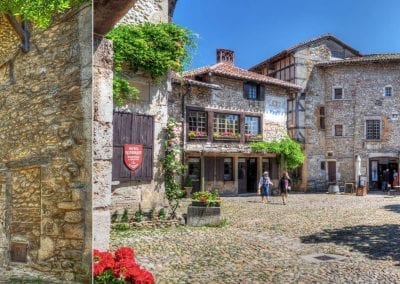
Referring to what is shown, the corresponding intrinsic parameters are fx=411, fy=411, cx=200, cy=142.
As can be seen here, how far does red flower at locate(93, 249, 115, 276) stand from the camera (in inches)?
74.1

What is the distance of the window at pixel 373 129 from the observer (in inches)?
785

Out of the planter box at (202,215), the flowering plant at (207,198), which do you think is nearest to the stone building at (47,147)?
the flowering plant at (207,198)

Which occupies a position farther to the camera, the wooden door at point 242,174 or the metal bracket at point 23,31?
the wooden door at point 242,174

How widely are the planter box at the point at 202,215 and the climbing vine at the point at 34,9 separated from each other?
5.36m

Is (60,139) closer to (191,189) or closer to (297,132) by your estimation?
(191,189)

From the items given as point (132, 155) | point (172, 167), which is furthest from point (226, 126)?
point (132, 155)

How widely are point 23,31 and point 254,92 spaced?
Answer: 13681 millimetres

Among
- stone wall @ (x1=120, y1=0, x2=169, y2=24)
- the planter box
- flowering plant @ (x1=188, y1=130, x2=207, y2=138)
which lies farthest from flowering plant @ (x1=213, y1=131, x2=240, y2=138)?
stone wall @ (x1=120, y1=0, x2=169, y2=24)

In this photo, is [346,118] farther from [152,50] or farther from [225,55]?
[225,55]

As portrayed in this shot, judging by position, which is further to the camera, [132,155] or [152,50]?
[152,50]

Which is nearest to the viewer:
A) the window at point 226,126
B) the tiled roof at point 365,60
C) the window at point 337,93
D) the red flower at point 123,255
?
the red flower at point 123,255

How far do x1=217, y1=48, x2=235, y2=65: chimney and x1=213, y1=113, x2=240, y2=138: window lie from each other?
1209cm

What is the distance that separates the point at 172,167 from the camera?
502 centimetres

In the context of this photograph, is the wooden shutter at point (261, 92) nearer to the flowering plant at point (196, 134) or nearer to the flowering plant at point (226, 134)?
the flowering plant at point (226, 134)
